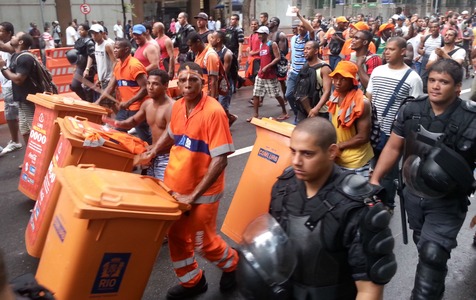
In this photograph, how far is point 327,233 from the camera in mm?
2049

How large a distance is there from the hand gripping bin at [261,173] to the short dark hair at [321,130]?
1.43 m

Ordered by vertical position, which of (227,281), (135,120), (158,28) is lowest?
(227,281)

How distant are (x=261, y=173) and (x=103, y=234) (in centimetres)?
157

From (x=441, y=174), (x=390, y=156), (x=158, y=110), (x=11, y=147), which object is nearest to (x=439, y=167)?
(x=441, y=174)

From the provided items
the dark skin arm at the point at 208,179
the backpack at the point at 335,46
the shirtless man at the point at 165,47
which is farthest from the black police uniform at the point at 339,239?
the backpack at the point at 335,46

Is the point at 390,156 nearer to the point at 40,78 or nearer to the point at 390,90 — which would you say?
the point at 390,90

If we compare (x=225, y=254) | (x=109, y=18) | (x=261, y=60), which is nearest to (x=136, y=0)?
(x=109, y=18)

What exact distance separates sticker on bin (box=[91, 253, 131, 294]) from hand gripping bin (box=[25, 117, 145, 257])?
1.02m

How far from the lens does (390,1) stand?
150 ft

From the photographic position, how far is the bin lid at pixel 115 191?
2576 mm

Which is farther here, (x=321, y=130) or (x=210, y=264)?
(x=210, y=264)

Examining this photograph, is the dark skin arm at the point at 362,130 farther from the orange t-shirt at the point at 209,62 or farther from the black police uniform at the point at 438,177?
the orange t-shirt at the point at 209,62

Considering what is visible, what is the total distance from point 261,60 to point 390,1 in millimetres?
40853

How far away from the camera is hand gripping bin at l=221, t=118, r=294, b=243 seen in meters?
3.80
